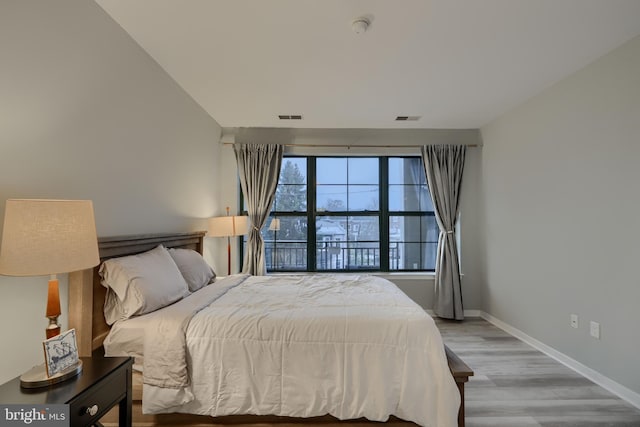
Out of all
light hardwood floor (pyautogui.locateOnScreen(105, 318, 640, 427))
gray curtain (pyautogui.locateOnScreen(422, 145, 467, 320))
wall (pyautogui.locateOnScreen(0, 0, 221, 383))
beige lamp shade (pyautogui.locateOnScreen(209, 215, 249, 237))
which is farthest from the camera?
gray curtain (pyautogui.locateOnScreen(422, 145, 467, 320))

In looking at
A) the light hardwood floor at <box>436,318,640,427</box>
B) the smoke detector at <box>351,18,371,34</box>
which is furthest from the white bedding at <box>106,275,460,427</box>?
the smoke detector at <box>351,18,371,34</box>

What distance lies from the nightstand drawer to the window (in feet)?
9.60

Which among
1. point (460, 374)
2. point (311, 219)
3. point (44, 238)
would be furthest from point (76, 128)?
point (311, 219)

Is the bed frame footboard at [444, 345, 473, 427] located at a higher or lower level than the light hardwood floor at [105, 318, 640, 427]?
higher

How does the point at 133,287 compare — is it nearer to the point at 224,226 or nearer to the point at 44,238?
the point at 44,238

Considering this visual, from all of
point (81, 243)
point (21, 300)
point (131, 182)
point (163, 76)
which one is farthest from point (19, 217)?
point (163, 76)

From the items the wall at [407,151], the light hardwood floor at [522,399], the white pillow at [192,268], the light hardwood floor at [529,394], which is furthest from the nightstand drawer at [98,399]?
the wall at [407,151]

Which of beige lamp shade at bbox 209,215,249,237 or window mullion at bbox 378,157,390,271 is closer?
beige lamp shade at bbox 209,215,249,237

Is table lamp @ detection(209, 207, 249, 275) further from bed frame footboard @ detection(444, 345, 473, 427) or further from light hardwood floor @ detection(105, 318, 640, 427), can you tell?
bed frame footboard @ detection(444, 345, 473, 427)

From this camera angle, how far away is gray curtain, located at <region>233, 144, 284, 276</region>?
395 centimetres

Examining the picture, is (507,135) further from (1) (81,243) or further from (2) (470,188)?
(1) (81,243)

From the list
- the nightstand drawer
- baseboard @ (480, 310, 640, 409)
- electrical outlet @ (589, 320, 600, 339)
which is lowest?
baseboard @ (480, 310, 640, 409)

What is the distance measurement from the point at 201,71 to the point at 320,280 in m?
2.14

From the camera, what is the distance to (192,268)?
8.29ft
